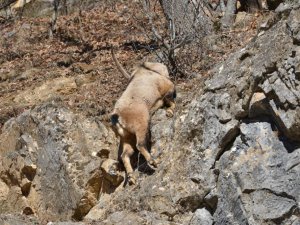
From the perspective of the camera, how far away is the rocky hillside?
7.97 metres

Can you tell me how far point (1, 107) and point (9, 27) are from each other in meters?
8.15

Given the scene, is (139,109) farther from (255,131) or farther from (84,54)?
(84,54)

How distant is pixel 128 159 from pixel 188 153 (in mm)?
1109

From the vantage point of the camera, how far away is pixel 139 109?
32.4 ft

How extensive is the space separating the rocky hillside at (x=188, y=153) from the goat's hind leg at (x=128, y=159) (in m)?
0.12

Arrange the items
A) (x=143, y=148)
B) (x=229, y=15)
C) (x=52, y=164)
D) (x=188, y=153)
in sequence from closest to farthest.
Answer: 1. (x=188, y=153)
2. (x=143, y=148)
3. (x=52, y=164)
4. (x=229, y=15)

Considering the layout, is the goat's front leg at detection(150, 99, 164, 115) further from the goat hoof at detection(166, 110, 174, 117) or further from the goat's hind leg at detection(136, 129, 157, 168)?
the goat's hind leg at detection(136, 129, 157, 168)

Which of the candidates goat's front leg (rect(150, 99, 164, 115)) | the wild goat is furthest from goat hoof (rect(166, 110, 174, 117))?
goat's front leg (rect(150, 99, 164, 115))

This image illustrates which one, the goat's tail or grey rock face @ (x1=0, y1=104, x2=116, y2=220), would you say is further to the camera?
grey rock face @ (x1=0, y1=104, x2=116, y2=220)

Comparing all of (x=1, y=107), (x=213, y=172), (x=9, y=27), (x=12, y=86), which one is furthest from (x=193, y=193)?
(x=9, y=27)

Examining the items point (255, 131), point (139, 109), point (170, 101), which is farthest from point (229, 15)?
point (255, 131)

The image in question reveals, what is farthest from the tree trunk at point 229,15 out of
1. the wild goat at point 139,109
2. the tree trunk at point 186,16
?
the wild goat at point 139,109

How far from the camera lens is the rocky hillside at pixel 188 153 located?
314 inches

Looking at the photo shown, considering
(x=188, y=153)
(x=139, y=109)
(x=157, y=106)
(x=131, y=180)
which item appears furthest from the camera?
(x=157, y=106)
